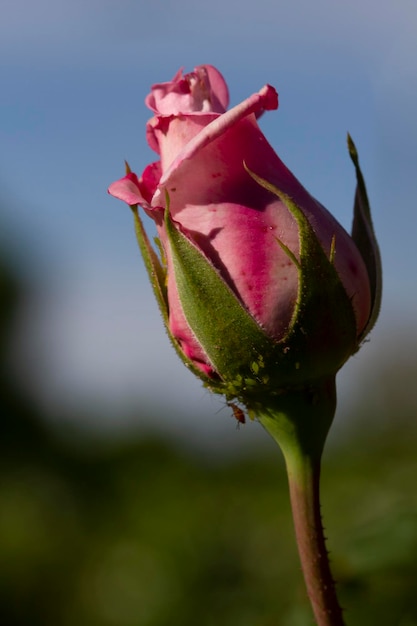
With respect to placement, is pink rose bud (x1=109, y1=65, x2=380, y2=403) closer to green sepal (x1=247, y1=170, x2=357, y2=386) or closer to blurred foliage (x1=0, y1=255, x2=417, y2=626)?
green sepal (x1=247, y1=170, x2=357, y2=386)

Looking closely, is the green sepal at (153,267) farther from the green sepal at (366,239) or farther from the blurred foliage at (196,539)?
the blurred foliage at (196,539)

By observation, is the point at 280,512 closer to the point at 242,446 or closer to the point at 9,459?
the point at 242,446

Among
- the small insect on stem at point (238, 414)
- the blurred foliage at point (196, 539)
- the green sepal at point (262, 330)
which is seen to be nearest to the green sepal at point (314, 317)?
the green sepal at point (262, 330)

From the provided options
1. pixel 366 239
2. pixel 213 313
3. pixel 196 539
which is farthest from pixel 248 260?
pixel 196 539

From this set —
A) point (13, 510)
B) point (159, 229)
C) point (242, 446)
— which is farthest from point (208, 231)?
point (13, 510)

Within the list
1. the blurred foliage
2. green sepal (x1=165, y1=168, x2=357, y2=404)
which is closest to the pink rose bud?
green sepal (x1=165, y1=168, x2=357, y2=404)

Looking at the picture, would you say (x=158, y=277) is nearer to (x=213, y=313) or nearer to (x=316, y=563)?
(x=213, y=313)
